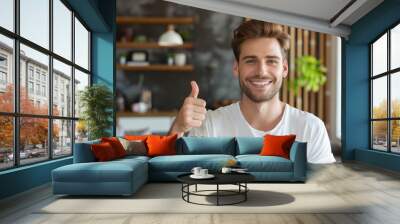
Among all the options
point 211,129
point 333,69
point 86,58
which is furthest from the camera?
point 333,69

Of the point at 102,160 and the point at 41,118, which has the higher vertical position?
the point at 41,118

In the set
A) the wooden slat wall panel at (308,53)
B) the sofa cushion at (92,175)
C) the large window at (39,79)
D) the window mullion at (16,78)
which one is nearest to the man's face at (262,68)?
the wooden slat wall panel at (308,53)

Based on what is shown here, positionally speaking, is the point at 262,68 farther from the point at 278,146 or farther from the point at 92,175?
the point at 92,175

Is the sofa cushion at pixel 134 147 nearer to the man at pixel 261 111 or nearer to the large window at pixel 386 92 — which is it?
Answer: the man at pixel 261 111

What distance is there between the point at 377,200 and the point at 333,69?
6320mm

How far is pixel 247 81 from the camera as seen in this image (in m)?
7.81

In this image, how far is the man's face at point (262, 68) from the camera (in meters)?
7.59

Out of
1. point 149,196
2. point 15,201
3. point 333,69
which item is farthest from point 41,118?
point 333,69

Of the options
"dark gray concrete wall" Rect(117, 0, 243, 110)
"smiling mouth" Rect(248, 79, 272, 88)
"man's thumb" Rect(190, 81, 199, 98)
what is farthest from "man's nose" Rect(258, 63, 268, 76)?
"dark gray concrete wall" Rect(117, 0, 243, 110)

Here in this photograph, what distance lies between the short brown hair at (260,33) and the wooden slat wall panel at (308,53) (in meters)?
2.36

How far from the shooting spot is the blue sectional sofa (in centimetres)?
473

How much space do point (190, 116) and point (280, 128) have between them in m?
1.63

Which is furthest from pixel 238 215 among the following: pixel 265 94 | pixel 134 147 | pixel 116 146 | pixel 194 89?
pixel 194 89

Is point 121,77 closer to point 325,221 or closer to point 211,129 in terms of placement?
point 211,129
